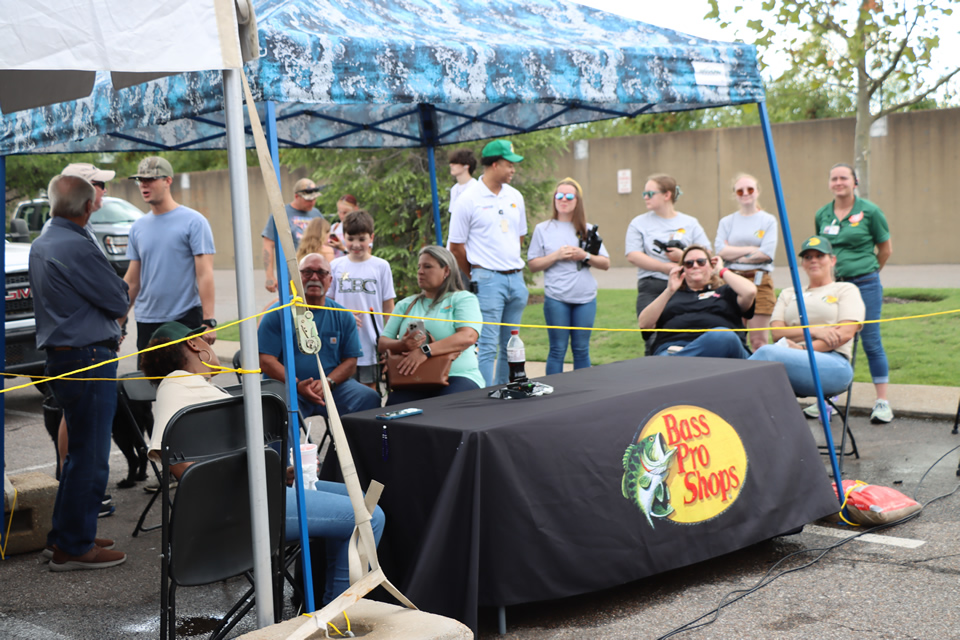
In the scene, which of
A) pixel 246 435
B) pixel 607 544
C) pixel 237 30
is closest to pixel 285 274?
pixel 246 435

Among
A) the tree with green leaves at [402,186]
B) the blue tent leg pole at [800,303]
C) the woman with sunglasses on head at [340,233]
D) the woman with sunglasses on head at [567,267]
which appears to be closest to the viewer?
the blue tent leg pole at [800,303]

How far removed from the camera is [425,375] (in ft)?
15.8

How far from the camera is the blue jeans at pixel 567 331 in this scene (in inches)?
260

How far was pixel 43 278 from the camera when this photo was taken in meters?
4.12

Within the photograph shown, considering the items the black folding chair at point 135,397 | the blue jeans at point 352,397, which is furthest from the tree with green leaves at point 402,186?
the blue jeans at point 352,397

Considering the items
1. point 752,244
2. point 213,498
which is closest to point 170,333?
point 213,498

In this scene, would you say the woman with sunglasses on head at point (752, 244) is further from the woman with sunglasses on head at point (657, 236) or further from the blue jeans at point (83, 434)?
the blue jeans at point (83, 434)

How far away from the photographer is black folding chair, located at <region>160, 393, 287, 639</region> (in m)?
2.87

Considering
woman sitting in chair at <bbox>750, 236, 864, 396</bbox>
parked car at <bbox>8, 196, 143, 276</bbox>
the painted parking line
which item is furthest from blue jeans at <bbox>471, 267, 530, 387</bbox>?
parked car at <bbox>8, 196, 143, 276</bbox>

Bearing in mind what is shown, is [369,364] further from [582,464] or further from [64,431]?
[582,464]

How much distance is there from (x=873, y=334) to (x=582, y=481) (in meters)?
3.73

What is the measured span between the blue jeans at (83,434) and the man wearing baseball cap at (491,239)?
2.75 metres

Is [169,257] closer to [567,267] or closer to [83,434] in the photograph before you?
[83,434]

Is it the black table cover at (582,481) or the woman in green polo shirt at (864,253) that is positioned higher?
the woman in green polo shirt at (864,253)
